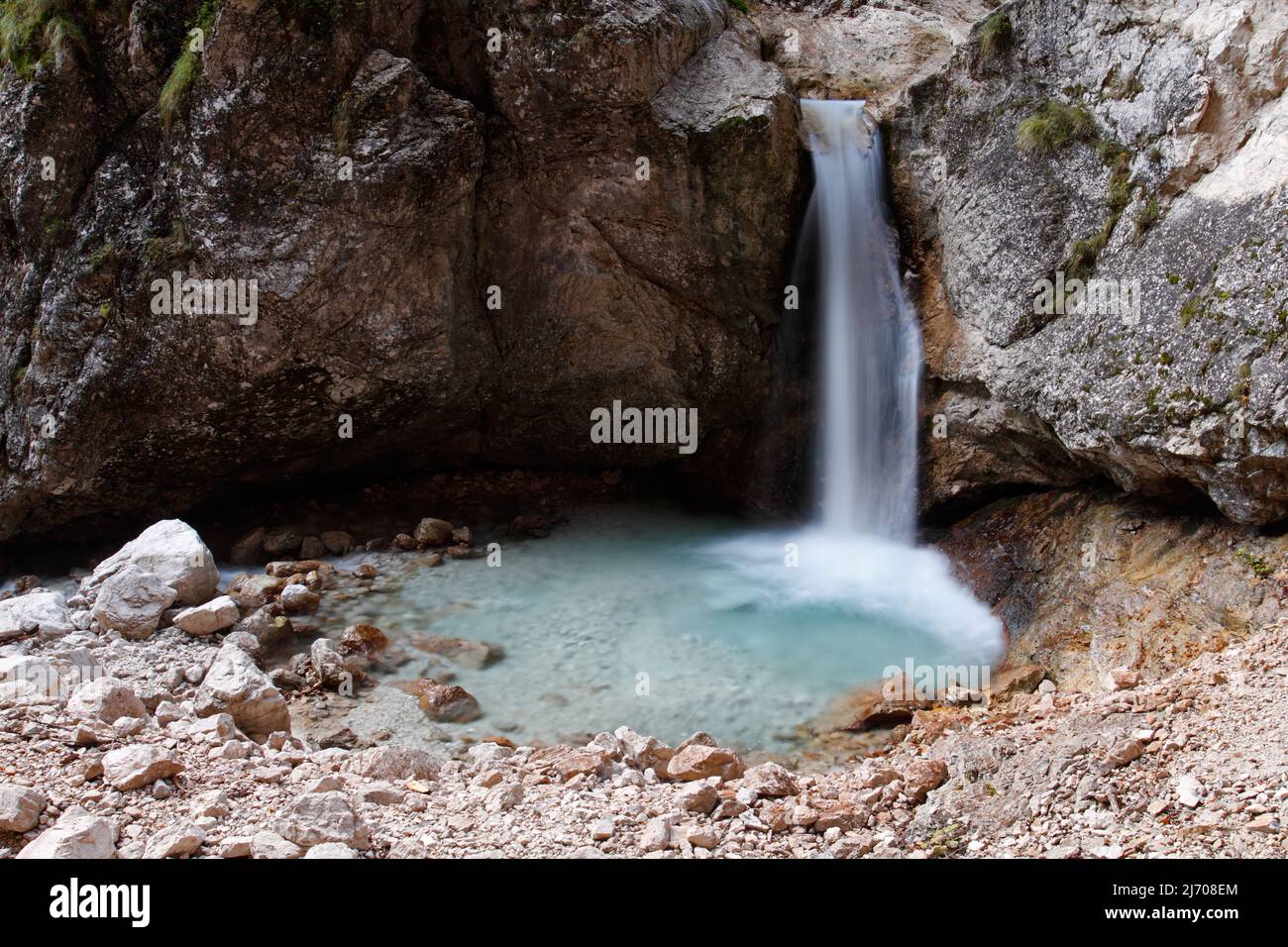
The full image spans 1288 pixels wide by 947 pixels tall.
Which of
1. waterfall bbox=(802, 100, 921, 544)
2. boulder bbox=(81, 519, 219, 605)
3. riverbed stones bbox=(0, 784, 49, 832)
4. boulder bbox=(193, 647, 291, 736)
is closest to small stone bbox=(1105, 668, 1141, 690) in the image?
waterfall bbox=(802, 100, 921, 544)

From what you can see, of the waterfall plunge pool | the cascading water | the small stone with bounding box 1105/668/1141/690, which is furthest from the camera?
the cascading water

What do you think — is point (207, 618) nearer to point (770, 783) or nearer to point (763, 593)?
point (770, 783)

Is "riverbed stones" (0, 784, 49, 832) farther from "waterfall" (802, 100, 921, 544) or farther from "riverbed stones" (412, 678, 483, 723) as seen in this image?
"waterfall" (802, 100, 921, 544)

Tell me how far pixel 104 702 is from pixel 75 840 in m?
1.82

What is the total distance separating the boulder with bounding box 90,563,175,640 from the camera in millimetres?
7609

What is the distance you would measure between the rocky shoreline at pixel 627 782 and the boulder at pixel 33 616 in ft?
1.58

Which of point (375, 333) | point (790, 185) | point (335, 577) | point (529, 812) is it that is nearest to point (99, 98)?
point (375, 333)

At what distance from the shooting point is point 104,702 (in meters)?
5.32

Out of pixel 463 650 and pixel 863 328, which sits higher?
pixel 863 328

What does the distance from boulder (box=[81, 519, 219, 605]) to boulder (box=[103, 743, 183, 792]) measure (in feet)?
12.6

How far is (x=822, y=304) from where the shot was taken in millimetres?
11039

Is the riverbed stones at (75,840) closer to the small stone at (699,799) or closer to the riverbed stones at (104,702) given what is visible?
the riverbed stones at (104,702)

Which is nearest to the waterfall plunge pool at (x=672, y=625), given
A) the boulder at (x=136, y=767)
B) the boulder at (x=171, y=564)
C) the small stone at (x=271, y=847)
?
the boulder at (x=171, y=564)

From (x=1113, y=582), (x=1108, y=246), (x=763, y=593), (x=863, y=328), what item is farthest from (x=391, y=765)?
(x=863, y=328)
